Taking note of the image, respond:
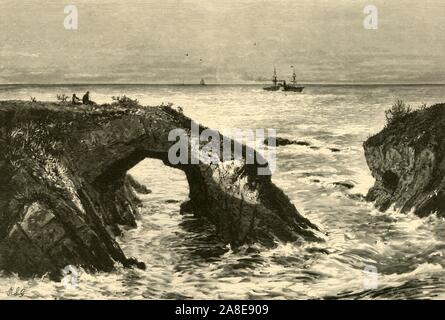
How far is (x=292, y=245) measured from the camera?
11117mm

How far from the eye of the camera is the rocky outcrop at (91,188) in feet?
33.6

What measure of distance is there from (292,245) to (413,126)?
3.91 metres

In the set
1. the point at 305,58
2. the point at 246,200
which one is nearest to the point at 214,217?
the point at 246,200

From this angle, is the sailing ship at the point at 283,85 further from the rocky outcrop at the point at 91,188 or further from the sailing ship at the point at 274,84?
the rocky outcrop at the point at 91,188

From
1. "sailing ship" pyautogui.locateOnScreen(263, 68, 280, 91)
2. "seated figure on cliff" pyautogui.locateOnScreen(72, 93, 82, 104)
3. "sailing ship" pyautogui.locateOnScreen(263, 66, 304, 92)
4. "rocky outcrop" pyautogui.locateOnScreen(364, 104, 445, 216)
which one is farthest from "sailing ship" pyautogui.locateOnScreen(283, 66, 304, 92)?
"seated figure on cliff" pyautogui.locateOnScreen(72, 93, 82, 104)

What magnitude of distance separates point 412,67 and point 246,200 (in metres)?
4.40

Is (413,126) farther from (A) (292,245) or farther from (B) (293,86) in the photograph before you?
(A) (292,245)

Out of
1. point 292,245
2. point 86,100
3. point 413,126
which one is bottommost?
point 292,245

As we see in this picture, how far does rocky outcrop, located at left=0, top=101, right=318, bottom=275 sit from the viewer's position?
33.6 feet

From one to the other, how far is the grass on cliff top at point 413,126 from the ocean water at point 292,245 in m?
0.21

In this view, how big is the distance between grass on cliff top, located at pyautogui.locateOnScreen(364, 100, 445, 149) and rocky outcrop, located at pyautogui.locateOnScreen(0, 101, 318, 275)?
2765mm

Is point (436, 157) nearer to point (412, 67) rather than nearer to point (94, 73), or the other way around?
point (412, 67)

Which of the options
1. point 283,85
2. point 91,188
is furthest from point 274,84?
point 91,188

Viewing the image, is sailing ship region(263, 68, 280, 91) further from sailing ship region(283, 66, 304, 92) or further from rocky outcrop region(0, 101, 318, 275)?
rocky outcrop region(0, 101, 318, 275)
